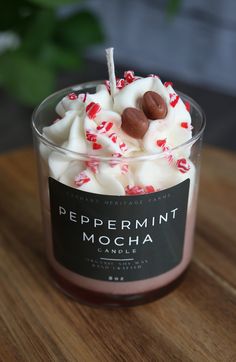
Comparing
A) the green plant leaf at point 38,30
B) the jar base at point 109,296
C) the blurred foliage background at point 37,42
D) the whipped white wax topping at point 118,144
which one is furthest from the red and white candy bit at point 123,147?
the green plant leaf at point 38,30

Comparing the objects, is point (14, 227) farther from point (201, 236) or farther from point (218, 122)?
point (218, 122)

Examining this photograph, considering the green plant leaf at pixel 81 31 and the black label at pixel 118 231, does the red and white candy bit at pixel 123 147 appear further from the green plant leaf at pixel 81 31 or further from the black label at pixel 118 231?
the green plant leaf at pixel 81 31

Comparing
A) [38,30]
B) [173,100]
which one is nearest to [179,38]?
[38,30]

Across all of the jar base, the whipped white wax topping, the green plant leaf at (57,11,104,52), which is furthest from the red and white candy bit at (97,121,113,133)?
the green plant leaf at (57,11,104,52)

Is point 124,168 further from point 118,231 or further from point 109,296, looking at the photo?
point 109,296

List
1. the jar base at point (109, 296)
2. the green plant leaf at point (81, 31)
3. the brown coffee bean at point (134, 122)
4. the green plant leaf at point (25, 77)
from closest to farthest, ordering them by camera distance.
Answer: the brown coffee bean at point (134, 122) < the jar base at point (109, 296) < the green plant leaf at point (25, 77) < the green plant leaf at point (81, 31)

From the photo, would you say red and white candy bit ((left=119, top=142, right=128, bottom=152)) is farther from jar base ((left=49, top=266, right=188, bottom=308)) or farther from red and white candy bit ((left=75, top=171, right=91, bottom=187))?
jar base ((left=49, top=266, right=188, bottom=308))

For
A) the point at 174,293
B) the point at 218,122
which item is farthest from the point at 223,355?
the point at 218,122
